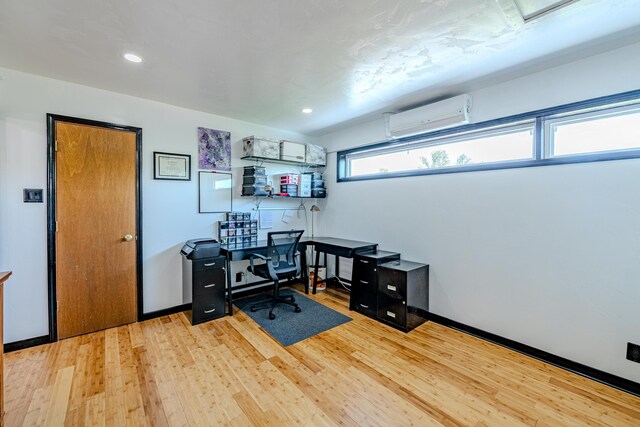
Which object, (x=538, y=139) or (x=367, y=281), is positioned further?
(x=367, y=281)

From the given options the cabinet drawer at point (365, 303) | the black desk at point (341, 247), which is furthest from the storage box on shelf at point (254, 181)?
the cabinet drawer at point (365, 303)

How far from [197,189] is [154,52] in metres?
1.69

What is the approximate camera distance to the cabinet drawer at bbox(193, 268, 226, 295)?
303 centimetres

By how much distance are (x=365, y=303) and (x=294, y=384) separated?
1.49 metres

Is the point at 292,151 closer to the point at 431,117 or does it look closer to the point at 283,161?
the point at 283,161

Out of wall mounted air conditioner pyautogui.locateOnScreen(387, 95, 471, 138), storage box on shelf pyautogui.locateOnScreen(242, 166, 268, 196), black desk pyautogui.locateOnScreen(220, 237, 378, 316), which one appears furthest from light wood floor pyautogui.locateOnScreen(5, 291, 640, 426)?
wall mounted air conditioner pyautogui.locateOnScreen(387, 95, 471, 138)

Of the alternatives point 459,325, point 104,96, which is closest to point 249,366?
point 459,325

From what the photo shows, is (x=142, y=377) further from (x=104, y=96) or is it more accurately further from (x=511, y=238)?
(x=511, y=238)

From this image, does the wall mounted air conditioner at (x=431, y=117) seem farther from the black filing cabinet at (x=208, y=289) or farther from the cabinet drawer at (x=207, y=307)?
the cabinet drawer at (x=207, y=307)

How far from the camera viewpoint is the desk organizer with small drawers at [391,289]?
293 cm

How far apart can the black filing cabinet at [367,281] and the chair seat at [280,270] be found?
2.57ft

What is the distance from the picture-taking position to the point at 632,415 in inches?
69.5

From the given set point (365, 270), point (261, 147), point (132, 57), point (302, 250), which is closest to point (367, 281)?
point (365, 270)

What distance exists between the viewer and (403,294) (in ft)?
9.57
